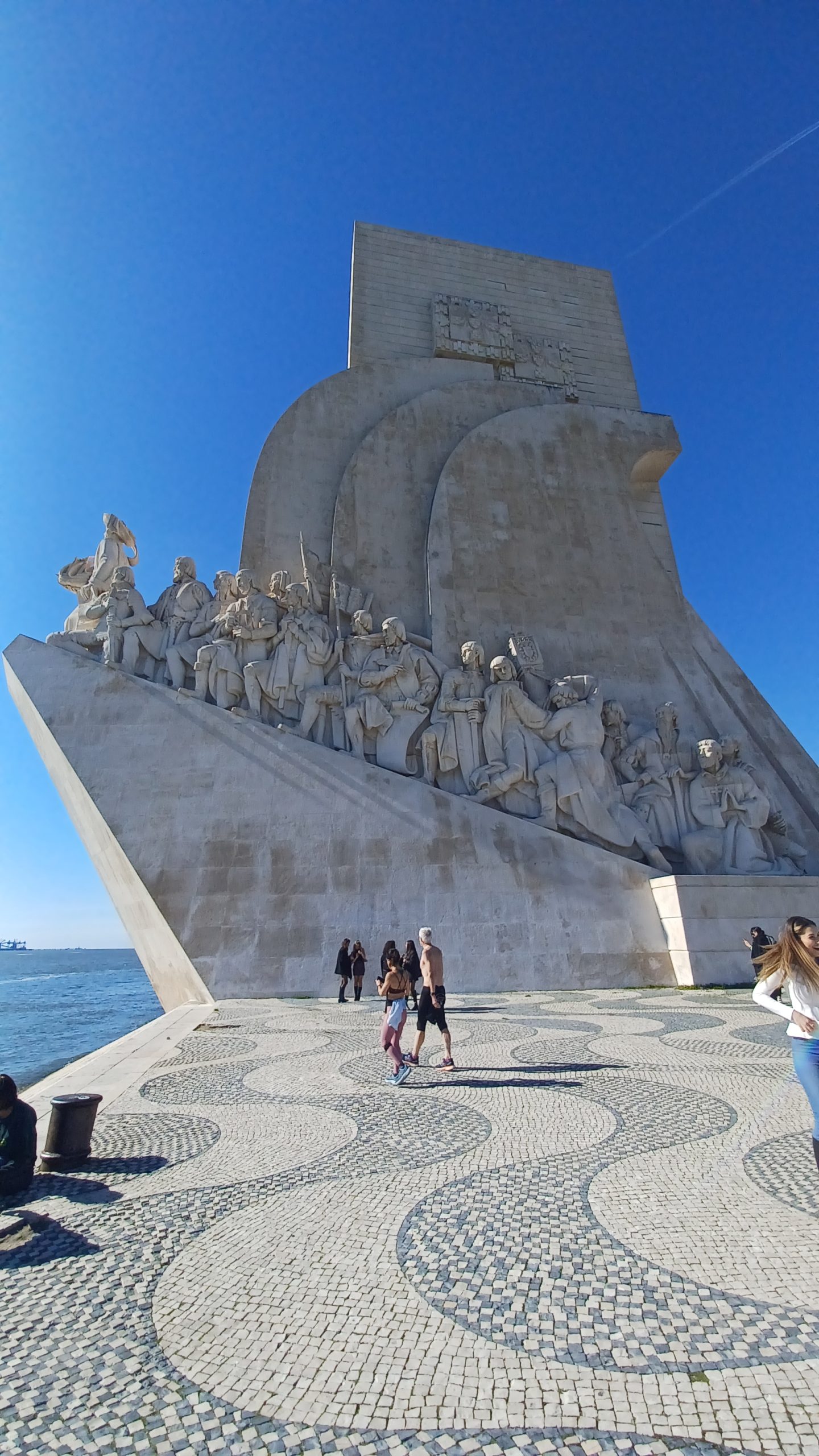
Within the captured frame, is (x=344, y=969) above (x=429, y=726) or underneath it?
underneath

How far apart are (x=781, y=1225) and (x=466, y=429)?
14.2 metres

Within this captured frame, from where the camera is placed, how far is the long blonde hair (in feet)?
7.30

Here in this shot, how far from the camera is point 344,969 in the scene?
314 inches

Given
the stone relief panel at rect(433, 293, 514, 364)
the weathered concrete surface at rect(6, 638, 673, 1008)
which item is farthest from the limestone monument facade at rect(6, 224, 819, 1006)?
the stone relief panel at rect(433, 293, 514, 364)

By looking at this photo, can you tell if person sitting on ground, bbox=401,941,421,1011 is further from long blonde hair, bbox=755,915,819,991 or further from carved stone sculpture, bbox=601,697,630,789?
→ carved stone sculpture, bbox=601,697,630,789

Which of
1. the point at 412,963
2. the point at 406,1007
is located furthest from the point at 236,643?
the point at 406,1007

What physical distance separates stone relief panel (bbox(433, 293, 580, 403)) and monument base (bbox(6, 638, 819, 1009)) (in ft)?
34.1

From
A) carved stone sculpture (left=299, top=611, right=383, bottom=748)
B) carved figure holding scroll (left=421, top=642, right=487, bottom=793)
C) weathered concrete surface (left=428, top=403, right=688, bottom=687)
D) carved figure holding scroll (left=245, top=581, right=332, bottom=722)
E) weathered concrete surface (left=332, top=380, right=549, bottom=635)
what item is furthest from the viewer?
weathered concrete surface (left=332, top=380, right=549, bottom=635)

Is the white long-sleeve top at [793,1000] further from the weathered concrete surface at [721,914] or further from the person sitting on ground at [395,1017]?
the weathered concrete surface at [721,914]

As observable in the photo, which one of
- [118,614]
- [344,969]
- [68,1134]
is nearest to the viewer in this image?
[68,1134]

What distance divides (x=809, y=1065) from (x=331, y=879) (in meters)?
7.20

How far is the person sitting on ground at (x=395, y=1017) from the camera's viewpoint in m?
4.00

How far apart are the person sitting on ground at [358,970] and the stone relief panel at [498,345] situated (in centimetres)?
1258

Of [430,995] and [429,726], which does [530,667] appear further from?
[430,995]
